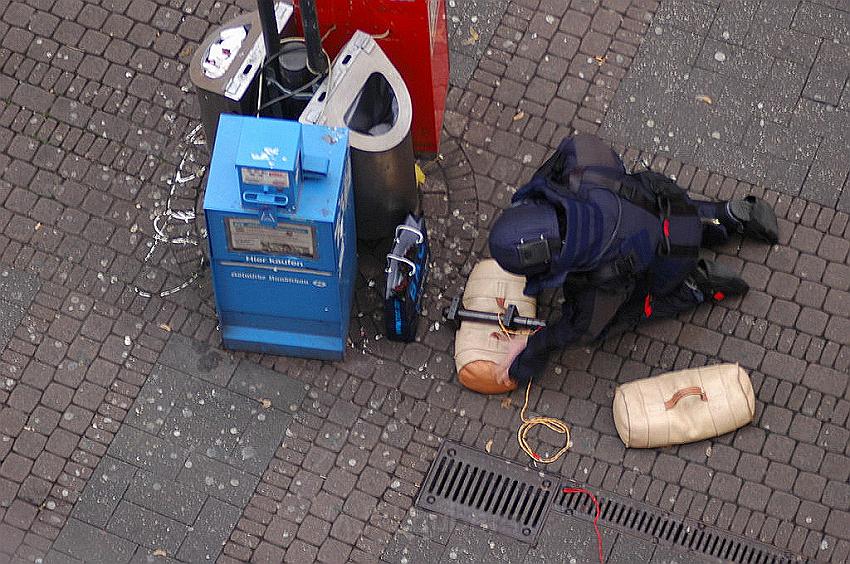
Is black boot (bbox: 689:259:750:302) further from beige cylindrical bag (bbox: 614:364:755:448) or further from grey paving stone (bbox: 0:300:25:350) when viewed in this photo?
grey paving stone (bbox: 0:300:25:350)

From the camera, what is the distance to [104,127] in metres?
8.05

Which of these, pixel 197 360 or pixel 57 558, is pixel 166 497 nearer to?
pixel 57 558

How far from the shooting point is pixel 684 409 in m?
7.05

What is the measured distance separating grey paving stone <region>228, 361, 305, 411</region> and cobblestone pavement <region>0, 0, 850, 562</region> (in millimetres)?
22

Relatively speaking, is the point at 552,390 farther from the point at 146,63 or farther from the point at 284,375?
the point at 146,63

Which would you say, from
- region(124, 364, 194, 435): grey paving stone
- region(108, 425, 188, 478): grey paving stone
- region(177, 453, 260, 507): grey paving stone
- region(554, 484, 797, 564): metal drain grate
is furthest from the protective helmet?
region(108, 425, 188, 478): grey paving stone

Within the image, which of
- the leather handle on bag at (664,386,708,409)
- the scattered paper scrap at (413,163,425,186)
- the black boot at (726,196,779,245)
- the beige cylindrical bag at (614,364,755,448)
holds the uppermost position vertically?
the black boot at (726,196,779,245)

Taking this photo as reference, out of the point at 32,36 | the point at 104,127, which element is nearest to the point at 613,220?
the point at 104,127

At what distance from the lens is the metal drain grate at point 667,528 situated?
22.8 ft

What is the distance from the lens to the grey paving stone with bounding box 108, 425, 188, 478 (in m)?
7.11

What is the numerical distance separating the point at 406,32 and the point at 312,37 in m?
0.70

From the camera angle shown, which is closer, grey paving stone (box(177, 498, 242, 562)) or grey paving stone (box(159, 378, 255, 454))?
grey paving stone (box(177, 498, 242, 562))

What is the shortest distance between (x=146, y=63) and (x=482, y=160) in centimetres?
241

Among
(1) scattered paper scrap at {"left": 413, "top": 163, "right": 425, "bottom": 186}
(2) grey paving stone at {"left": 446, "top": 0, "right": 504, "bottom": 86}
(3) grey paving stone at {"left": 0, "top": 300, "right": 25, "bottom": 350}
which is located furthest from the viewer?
(2) grey paving stone at {"left": 446, "top": 0, "right": 504, "bottom": 86}
